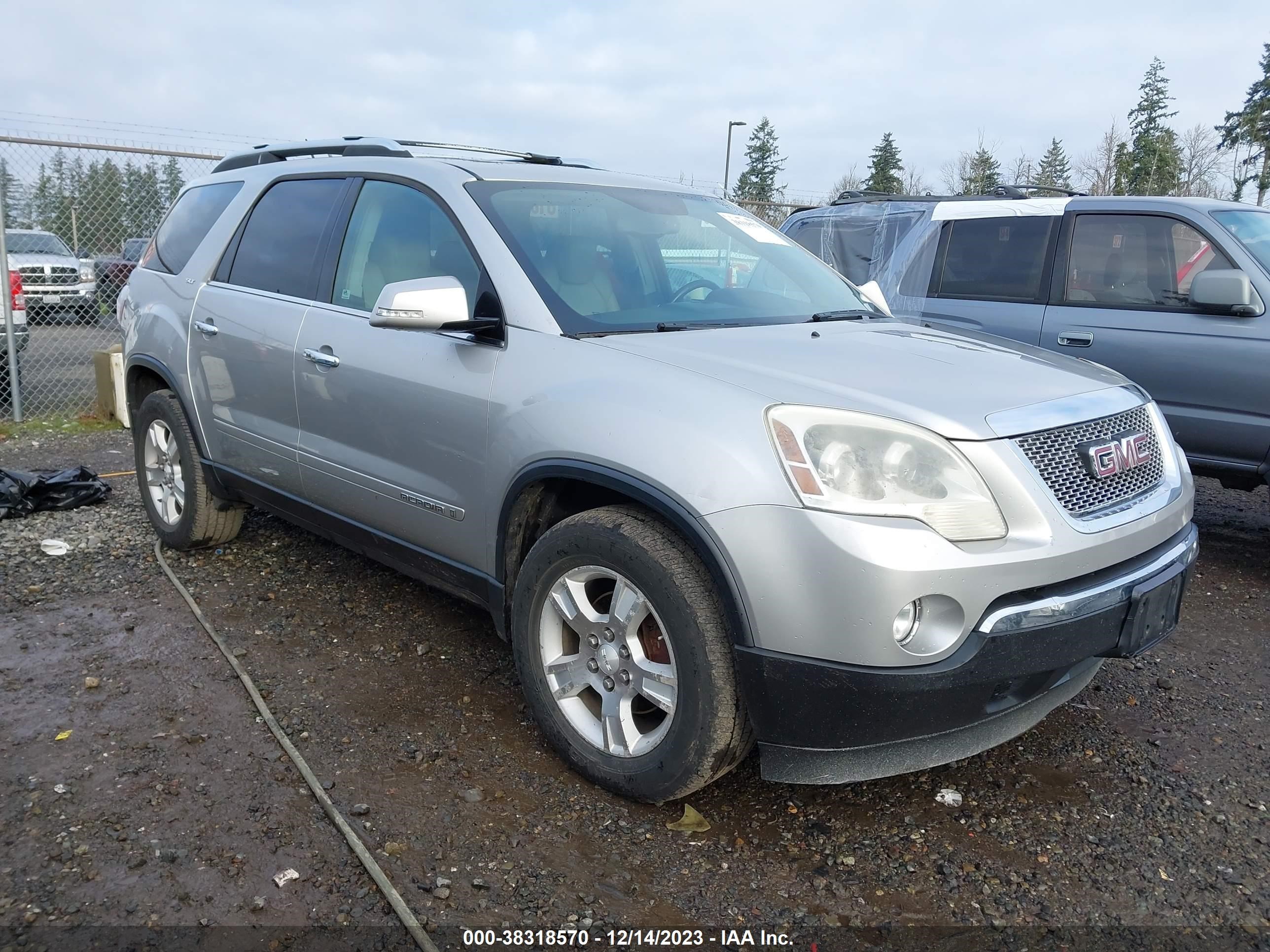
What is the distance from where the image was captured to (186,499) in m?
4.64

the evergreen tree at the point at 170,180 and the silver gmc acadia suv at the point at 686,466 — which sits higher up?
the evergreen tree at the point at 170,180

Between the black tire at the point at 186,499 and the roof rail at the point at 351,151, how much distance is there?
4.03ft

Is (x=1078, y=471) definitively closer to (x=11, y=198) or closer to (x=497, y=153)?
(x=497, y=153)

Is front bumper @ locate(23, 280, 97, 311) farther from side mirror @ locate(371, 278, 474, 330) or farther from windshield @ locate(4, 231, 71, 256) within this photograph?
side mirror @ locate(371, 278, 474, 330)

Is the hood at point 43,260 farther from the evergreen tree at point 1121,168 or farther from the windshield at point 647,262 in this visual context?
the evergreen tree at point 1121,168

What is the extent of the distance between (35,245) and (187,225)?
6.33 m

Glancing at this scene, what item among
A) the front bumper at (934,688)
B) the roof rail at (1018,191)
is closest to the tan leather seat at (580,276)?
the front bumper at (934,688)

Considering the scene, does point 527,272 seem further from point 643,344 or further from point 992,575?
point 992,575

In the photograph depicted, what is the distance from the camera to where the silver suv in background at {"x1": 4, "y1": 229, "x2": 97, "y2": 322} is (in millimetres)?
9250

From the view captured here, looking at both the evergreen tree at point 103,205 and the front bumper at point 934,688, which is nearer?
the front bumper at point 934,688

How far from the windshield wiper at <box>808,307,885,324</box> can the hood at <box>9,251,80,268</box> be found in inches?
342

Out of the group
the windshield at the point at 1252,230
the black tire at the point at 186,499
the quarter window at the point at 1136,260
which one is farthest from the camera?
the quarter window at the point at 1136,260

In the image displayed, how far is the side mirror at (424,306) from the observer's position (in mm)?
2855

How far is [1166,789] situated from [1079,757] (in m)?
0.26
